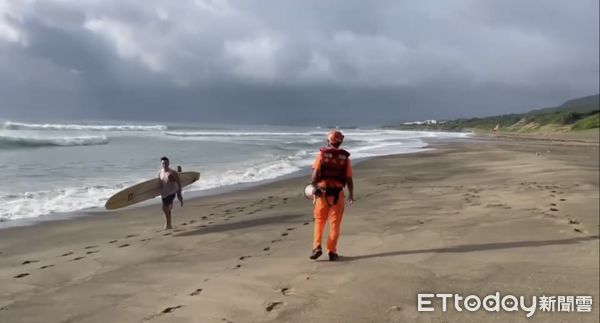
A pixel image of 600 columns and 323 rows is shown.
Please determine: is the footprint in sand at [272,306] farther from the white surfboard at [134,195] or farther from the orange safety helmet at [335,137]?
the white surfboard at [134,195]

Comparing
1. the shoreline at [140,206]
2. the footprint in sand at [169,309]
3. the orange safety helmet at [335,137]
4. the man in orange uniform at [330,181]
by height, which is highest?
the orange safety helmet at [335,137]

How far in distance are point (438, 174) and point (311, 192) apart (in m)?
13.5

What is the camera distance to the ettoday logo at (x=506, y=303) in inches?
187

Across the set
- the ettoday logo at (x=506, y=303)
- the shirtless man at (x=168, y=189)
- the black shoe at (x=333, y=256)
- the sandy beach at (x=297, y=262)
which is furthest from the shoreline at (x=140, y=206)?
the ettoday logo at (x=506, y=303)

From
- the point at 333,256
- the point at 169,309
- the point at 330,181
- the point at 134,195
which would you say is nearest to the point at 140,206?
the point at 134,195

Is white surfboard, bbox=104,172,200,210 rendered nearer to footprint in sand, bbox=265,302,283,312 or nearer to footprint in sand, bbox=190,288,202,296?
footprint in sand, bbox=190,288,202,296

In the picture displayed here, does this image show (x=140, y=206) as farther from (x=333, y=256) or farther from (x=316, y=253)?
(x=333, y=256)

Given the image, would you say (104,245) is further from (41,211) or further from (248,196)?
(248,196)

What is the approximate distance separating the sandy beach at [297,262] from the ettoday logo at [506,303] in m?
0.09

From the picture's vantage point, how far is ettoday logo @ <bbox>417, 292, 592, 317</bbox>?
476 cm

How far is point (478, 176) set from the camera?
1791cm

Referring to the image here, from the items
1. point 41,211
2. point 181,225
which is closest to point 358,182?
point 181,225

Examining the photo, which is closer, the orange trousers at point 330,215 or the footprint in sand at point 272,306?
the footprint in sand at point 272,306

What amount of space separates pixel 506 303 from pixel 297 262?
9.03ft
